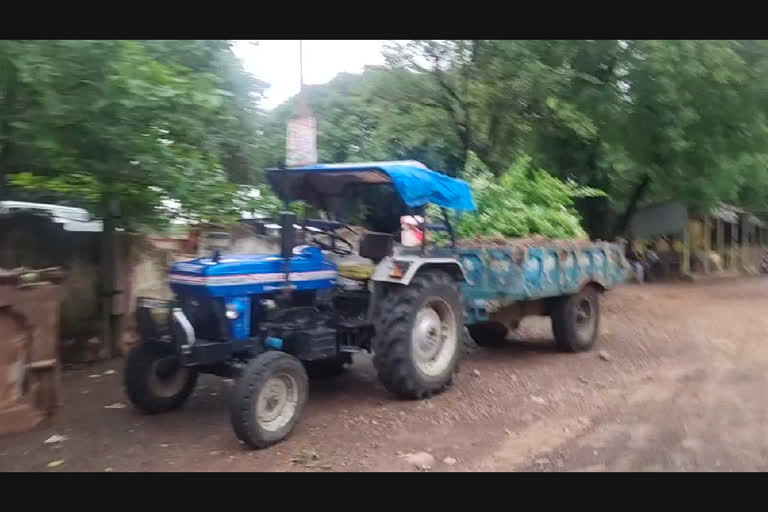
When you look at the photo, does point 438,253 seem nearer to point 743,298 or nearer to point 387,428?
point 387,428

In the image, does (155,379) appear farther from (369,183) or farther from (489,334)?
(489,334)

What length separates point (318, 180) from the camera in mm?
7422

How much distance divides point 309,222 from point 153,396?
2.20m

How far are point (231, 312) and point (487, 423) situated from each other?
7.96 ft

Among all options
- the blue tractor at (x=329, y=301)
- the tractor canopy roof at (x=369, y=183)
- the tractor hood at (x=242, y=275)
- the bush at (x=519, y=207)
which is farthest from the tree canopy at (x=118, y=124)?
the bush at (x=519, y=207)

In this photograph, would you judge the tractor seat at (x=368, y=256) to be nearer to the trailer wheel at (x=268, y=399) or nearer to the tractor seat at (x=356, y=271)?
the tractor seat at (x=356, y=271)

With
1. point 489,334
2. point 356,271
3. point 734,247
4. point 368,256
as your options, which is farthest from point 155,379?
point 734,247

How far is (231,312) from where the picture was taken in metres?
5.91

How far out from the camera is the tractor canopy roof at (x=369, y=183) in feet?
22.1

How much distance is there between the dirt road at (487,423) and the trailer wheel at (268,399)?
143mm

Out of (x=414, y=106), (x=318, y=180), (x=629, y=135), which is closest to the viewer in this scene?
(x=318, y=180)

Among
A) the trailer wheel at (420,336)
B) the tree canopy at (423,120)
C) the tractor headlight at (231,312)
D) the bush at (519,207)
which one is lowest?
the trailer wheel at (420,336)

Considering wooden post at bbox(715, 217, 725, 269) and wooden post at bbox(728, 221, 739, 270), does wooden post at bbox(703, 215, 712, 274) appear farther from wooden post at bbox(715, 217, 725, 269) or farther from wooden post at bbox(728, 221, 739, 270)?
wooden post at bbox(728, 221, 739, 270)

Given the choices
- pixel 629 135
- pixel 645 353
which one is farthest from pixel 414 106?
pixel 645 353
